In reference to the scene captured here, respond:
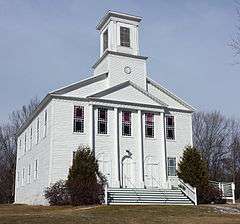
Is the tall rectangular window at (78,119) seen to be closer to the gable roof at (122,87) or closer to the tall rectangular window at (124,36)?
the gable roof at (122,87)

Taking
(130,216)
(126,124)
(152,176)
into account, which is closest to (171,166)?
(152,176)

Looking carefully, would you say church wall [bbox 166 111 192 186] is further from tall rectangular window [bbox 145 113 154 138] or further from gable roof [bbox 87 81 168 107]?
gable roof [bbox 87 81 168 107]

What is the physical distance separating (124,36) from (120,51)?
1635 mm

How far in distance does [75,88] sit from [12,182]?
32778mm

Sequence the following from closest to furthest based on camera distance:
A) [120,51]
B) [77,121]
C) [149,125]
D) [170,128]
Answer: [77,121] < [149,125] < [120,51] < [170,128]

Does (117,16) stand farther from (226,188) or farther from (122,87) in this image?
(226,188)

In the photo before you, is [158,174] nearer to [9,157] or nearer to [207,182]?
[207,182]

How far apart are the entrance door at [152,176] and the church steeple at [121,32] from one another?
9.66 m

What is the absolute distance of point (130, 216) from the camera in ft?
69.6

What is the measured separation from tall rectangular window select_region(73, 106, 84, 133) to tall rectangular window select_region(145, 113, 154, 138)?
5305 mm

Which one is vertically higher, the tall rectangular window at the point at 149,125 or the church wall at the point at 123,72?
the church wall at the point at 123,72

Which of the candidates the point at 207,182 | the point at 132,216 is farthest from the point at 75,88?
the point at 132,216

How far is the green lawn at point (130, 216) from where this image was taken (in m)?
19.2

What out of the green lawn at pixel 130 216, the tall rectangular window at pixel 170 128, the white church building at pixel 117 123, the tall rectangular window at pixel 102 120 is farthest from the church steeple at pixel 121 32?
the green lawn at pixel 130 216
